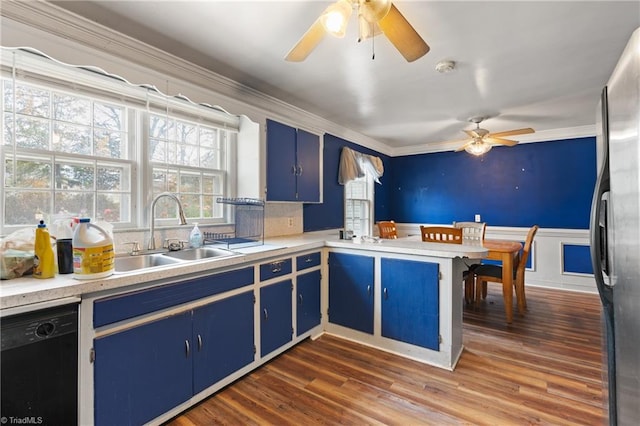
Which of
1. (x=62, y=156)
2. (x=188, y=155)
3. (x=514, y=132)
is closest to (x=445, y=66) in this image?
(x=514, y=132)

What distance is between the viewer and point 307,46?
66.0 inches

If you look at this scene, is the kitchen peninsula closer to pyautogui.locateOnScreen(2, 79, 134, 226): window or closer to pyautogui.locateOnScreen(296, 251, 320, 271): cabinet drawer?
pyautogui.locateOnScreen(296, 251, 320, 271): cabinet drawer

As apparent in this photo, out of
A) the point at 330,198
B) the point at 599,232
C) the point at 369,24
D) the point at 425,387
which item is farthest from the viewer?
the point at 330,198

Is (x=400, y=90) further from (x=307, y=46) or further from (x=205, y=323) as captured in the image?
(x=205, y=323)

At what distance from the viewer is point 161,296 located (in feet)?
5.45

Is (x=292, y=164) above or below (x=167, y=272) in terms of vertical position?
above

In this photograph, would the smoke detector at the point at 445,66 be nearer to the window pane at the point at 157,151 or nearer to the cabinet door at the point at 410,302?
the cabinet door at the point at 410,302

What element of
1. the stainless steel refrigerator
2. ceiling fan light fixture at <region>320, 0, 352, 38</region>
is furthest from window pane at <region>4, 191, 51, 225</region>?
the stainless steel refrigerator

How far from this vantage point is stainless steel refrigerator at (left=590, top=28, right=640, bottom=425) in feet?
2.42

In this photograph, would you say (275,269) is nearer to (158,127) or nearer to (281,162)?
(281,162)

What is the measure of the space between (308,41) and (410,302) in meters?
2.02

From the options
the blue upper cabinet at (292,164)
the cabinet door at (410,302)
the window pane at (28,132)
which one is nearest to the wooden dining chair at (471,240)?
the cabinet door at (410,302)

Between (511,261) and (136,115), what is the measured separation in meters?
3.69

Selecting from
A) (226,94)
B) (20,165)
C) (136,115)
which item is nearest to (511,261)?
(226,94)
